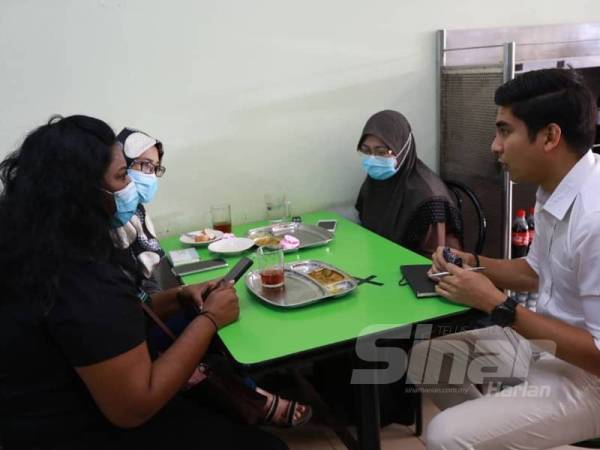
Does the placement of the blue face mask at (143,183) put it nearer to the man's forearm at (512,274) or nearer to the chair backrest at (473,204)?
the man's forearm at (512,274)

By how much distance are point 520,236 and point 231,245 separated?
149 cm

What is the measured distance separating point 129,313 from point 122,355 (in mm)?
82

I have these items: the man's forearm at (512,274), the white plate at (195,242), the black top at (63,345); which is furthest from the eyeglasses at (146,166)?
the man's forearm at (512,274)

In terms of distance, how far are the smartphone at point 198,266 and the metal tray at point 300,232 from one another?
11.8 inches

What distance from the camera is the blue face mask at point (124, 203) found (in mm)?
1256

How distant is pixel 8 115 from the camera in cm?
201

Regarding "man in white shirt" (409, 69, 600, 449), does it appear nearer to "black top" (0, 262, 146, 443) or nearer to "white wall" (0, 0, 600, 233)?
"black top" (0, 262, 146, 443)

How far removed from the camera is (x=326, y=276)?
5.02 feet

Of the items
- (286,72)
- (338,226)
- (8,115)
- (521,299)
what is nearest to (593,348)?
(338,226)

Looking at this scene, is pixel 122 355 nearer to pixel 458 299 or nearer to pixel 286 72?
pixel 458 299

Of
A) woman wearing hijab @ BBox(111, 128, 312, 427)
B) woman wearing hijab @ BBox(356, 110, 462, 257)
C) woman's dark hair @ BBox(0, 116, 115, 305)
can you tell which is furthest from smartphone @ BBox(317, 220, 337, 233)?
woman's dark hair @ BBox(0, 116, 115, 305)

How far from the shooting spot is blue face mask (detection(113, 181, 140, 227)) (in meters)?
1.26

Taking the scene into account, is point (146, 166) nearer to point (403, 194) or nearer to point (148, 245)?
point (148, 245)

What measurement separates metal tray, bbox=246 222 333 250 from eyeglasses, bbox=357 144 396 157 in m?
0.40
